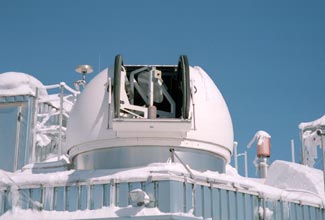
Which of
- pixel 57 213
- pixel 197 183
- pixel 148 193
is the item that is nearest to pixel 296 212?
pixel 197 183

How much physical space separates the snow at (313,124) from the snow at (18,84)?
35.3 ft

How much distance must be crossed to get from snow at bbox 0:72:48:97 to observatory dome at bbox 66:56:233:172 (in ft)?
13.9

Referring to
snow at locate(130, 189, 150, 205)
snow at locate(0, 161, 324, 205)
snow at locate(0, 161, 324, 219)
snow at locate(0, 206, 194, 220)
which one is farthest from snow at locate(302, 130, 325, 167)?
snow at locate(130, 189, 150, 205)

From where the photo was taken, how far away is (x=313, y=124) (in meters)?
26.8

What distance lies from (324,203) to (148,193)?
655cm

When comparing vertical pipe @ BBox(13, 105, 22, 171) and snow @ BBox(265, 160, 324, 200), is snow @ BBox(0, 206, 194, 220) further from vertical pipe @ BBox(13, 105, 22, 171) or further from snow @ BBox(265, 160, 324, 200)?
snow @ BBox(265, 160, 324, 200)

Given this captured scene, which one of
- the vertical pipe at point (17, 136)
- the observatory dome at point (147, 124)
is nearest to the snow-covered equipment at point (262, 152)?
the observatory dome at point (147, 124)

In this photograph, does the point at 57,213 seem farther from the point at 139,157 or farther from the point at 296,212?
the point at 296,212

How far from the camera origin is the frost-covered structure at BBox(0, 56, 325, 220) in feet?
50.0

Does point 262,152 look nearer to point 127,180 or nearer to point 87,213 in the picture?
point 127,180

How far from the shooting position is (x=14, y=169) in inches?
802

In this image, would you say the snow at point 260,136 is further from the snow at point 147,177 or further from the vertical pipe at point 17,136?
the vertical pipe at point 17,136

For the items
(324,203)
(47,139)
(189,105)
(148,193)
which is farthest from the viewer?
(47,139)

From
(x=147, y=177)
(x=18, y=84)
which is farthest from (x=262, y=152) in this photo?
(x=147, y=177)
